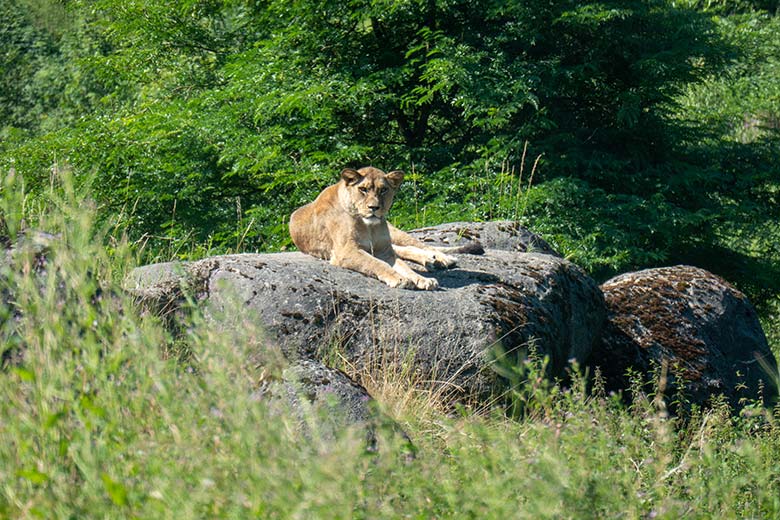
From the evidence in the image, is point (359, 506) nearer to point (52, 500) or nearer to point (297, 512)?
point (297, 512)

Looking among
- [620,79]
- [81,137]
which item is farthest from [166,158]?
[620,79]

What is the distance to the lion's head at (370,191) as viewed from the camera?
796 cm

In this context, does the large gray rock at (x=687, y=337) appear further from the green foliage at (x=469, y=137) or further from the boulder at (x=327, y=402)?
the boulder at (x=327, y=402)

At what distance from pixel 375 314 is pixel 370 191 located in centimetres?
122

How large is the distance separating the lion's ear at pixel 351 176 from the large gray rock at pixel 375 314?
765 mm

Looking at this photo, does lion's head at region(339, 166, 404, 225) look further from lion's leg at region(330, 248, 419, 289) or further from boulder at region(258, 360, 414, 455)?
boulder at region(258, 360, 414, 455)

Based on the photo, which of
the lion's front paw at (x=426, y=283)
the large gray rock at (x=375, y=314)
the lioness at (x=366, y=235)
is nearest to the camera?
the large gray rock at (x=375, y=314)

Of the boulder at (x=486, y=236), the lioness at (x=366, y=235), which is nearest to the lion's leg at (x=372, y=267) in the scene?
the lioness at (x=366, y=235)

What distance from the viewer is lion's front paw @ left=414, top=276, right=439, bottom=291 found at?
297 inches

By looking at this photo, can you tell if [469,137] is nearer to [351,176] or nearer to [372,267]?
[351,176]

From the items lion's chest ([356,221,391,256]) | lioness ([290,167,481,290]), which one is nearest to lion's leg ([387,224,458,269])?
lioness ([290,167,481,290])

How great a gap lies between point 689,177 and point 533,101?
3.19m

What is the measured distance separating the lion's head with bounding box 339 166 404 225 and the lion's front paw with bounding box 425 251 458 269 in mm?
536

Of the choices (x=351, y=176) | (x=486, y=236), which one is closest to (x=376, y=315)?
(x=351, y=176)
